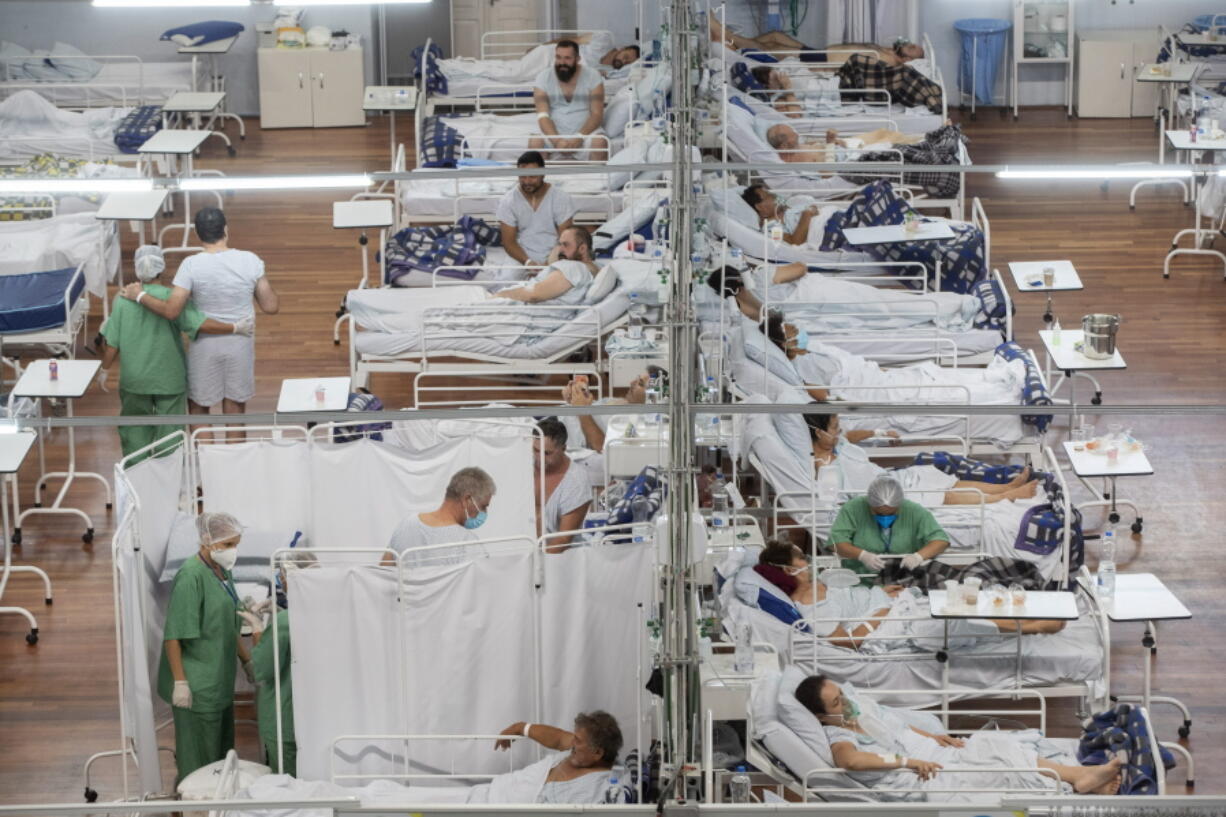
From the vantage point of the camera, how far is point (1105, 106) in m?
15.8

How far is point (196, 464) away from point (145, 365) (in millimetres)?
508

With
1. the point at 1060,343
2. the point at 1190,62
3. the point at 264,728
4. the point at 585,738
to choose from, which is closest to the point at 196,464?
the point at 264,728

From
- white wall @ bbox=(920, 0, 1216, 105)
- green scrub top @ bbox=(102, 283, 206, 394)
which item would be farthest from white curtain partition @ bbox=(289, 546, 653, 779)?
white wall @ bbox=(920, 0, 1216, 105)

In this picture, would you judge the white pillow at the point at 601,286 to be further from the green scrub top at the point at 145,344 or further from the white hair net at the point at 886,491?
the white hair net at the point at 886,491

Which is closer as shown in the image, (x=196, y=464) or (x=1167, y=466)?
(x=196, y=464)

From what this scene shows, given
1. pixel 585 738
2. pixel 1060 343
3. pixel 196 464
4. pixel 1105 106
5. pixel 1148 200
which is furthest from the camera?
pixel 1105 106

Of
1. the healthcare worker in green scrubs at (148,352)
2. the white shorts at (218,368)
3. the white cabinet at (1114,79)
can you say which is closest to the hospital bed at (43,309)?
the healthcare worker in green scrubs at (148,352)

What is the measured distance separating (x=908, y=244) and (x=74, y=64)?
7.34 m

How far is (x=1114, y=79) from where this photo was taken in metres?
15.7

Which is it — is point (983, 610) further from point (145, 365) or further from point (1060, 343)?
point (145, 365)

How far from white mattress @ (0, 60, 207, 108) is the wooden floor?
0.66m

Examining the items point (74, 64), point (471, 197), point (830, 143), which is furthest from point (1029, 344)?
point (74, 64)

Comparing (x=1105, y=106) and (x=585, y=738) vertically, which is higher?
(x=1105, y=106)

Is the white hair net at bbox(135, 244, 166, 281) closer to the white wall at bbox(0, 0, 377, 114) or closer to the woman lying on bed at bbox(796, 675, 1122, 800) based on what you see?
the woman lying on bed at bbox(796, 675, 1122, 800)
